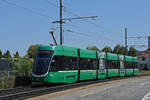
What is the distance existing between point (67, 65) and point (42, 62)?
8.19 feet

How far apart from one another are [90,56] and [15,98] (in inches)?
562

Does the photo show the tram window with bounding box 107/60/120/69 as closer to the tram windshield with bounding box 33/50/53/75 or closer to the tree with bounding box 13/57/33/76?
the tree with bounding box 13/57/33/76

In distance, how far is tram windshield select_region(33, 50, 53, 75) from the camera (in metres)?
21.6

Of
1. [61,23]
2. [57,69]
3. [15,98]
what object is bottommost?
[15,98]

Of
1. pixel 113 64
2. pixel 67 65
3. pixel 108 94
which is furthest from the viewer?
pixel 113 64

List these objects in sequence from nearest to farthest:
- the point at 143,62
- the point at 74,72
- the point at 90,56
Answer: the point at 74,72, the point at 90,56, the point at 143,62

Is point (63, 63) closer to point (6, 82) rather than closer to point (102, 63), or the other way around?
point (6, 82)

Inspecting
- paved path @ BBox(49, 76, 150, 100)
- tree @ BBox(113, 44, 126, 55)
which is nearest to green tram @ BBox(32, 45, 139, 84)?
paved path @ BBox(49, 76, 150, 100)

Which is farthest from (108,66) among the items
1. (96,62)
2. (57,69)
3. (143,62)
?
(143,62)

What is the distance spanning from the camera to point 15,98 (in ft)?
48.5

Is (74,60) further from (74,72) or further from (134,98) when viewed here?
(134,98)

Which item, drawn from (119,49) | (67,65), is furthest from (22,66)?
(119,49)

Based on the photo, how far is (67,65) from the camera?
925 inches

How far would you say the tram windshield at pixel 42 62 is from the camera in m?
21.6
